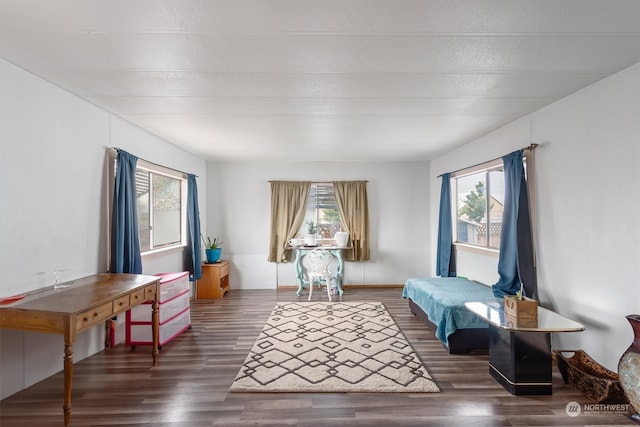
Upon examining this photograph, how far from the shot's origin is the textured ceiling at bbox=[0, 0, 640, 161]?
5.12ft

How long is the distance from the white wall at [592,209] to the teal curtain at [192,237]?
4.65 meters

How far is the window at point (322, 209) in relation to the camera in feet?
19.4

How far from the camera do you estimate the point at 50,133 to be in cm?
252

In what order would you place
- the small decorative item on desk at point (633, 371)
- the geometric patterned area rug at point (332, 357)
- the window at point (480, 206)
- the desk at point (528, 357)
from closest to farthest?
the small decorative item on desk at point (633, 371) < the desk at point (528, 357) < the geometric patterned area rug at point (332, 357) < the window at point (480, 206)

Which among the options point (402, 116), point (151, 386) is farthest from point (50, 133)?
point (402, 116)

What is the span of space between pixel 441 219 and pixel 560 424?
339 cm

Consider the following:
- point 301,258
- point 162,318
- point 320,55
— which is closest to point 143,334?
point 162,318

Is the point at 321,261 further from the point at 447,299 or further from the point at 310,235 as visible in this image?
the point at 447,299

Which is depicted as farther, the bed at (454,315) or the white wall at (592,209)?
the bed at (454,315)

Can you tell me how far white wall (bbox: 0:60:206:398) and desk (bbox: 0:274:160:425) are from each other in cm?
27

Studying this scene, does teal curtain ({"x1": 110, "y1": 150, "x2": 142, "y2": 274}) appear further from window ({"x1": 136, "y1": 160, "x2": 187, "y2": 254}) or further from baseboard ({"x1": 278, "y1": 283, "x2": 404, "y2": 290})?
baseboard ({"x1": 278, "y1": 283, "x2": 404, "y2": 290})

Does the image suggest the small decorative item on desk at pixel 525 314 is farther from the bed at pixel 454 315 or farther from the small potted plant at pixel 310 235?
the small potted plant at pixel 310 235

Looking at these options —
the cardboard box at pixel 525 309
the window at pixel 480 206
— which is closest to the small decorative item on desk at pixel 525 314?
the cardboard box at pixel 525 309

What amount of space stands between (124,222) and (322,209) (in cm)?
348
